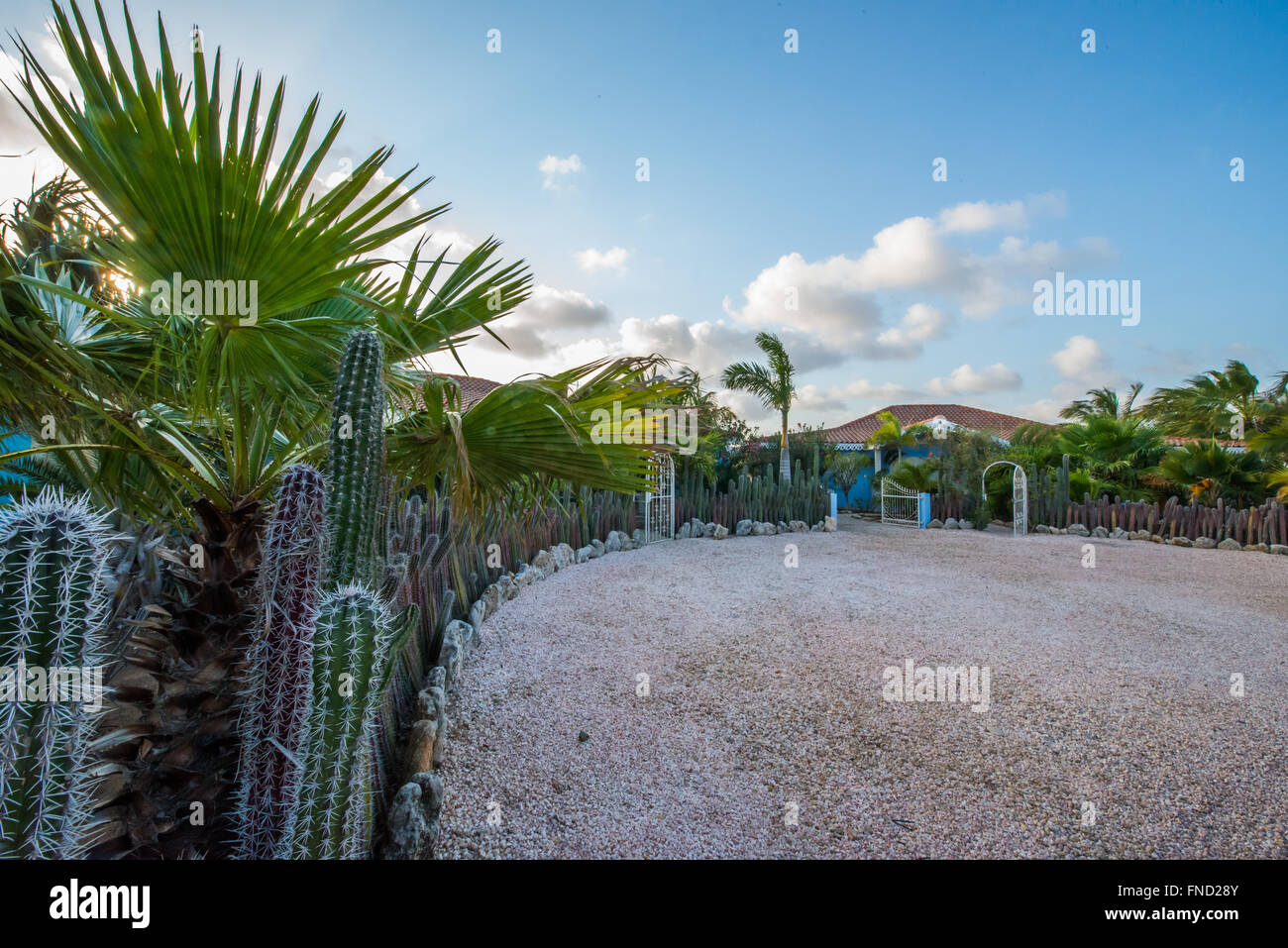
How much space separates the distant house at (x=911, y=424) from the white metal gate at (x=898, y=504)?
3758mm

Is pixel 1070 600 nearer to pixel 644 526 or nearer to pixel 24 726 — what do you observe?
pixel 644 526

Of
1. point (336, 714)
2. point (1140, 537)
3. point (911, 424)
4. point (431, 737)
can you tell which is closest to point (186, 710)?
point (336, 714)

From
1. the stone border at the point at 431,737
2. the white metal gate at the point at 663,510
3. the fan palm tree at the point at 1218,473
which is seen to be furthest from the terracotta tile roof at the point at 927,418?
the stone border at the point at 431,737

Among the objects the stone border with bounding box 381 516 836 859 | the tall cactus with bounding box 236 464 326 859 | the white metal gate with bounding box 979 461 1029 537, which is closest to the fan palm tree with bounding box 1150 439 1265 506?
the white metal gate with bounding box 979 461 1029 537

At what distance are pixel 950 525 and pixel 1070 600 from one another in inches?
281

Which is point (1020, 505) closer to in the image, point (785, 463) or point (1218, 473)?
point (1218, 473)

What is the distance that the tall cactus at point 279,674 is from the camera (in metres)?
1.47

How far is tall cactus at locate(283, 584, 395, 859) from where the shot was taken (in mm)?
1420

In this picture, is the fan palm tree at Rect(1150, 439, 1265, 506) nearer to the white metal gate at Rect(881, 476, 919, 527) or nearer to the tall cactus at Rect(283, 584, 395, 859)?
the white metal gate at Rect(881, 476, 919, 527)

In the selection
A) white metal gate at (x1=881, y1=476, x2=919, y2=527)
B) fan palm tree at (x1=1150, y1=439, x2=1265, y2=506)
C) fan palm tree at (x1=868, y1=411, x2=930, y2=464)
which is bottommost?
white metal gate at (x1=881, y1=476, x2=919, y2=527)

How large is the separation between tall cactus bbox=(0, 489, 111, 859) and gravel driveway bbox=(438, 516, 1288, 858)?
133cm

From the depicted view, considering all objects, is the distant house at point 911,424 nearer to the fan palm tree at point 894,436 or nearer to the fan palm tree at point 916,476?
the fan palm tree at point 894,436

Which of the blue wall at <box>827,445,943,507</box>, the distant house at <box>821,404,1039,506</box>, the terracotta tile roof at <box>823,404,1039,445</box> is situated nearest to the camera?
the blue wall at <box>827,445,943,507</box>
